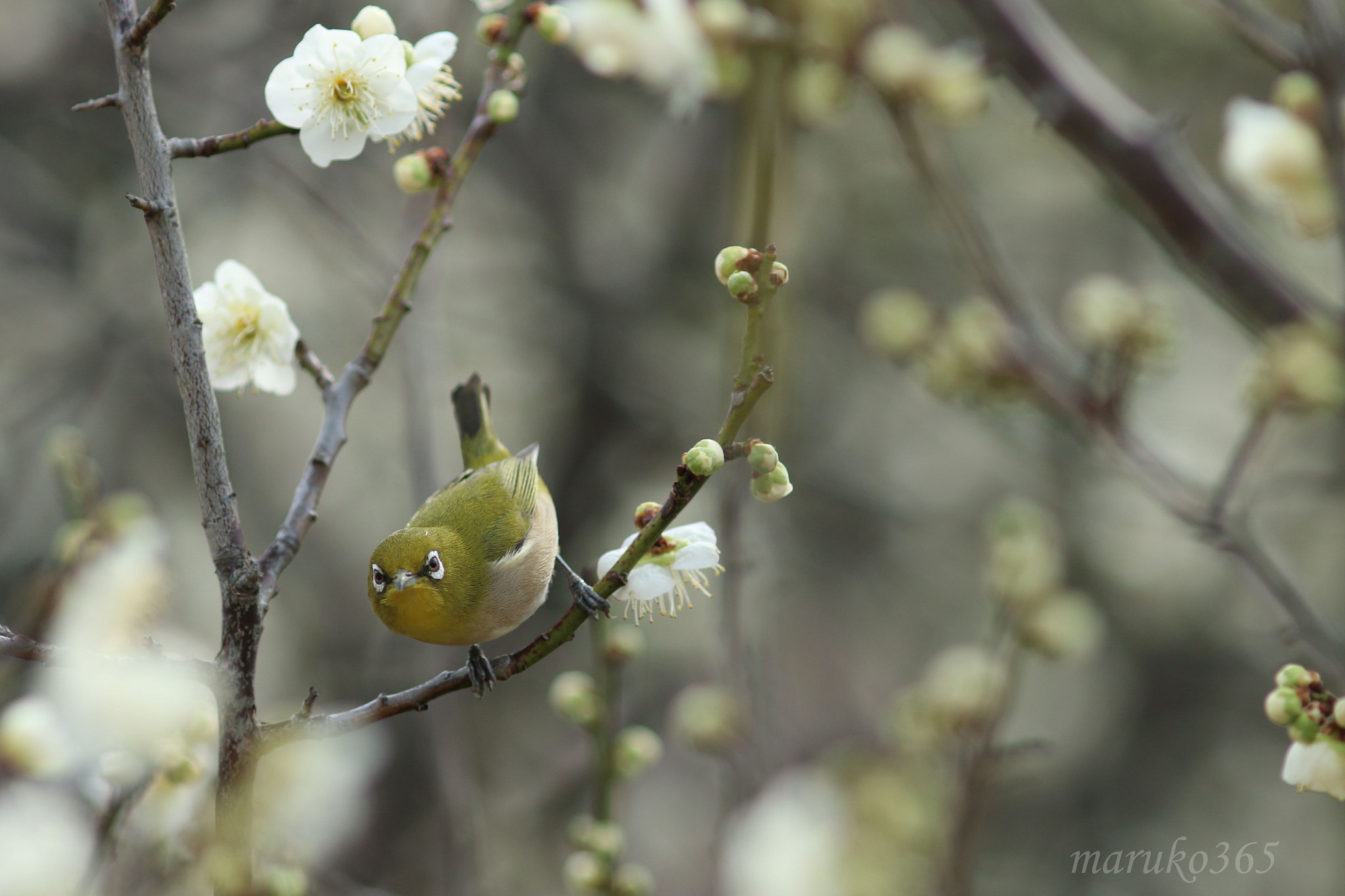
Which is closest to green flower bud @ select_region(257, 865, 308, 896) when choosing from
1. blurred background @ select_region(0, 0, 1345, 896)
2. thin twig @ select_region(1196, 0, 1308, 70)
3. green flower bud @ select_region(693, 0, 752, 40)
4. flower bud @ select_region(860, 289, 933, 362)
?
flower bud @ select_region(860, 289, 933, 362)

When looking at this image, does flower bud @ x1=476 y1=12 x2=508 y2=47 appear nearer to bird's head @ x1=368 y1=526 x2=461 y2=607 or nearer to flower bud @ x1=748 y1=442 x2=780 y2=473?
bird's head @ x1=368 y1=526 x2=461 y2=607

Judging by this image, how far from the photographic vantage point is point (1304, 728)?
1661 mm

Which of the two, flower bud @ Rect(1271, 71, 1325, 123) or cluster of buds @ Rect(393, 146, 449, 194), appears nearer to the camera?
cluster of buds @ Rect(393, 146, 449, 194)

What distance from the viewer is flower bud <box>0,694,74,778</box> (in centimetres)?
224

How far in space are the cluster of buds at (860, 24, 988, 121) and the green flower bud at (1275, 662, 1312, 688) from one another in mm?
1765

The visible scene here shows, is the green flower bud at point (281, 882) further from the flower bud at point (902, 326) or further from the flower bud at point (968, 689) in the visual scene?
the flower bud at point (902, 326)

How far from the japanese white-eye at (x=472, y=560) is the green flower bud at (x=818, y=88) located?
4.01 ft

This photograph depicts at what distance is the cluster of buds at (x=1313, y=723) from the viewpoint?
1.66 metres

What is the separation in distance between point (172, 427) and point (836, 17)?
16.6ft

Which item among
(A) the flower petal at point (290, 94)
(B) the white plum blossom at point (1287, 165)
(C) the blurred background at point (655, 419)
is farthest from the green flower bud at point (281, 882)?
(C) the blurred background at point (655, 419)

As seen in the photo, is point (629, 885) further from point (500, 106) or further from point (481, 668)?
point (500, 106)

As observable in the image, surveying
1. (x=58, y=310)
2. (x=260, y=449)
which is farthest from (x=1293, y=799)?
(x=58, y=310)

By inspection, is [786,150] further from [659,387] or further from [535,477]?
[659,387]

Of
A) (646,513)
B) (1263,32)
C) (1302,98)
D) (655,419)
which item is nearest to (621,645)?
(646,513)
